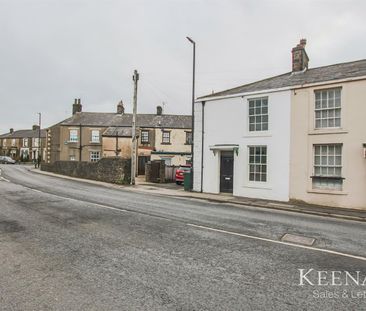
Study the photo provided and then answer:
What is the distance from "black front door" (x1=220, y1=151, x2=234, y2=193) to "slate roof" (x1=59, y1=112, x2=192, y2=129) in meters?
23.0

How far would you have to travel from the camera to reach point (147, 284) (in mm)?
4625

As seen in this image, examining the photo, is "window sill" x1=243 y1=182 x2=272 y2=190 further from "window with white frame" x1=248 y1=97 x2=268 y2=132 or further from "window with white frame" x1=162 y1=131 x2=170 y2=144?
"window with white frame" x1=162 y1=131 x2=170 y2=144

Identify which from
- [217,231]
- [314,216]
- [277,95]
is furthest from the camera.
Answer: [277,95]

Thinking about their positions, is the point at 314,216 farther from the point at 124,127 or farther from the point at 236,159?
the point at 124,127

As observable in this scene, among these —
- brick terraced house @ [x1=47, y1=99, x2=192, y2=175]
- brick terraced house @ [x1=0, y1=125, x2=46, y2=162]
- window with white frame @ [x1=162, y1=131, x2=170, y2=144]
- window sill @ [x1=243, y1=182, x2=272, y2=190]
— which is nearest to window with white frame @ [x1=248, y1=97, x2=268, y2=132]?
window sill @ [x1=243, y1=182, x2=272, y2=190]

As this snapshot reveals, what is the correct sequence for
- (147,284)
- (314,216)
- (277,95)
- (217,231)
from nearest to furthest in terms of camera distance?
1. (147,284)
2. (217,231)
3. (314,216)
4. (277,95)

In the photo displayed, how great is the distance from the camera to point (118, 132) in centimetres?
3931

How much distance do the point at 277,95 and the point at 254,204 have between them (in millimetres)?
6259

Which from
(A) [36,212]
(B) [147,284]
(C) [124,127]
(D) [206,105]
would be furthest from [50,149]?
(B) [147,284]

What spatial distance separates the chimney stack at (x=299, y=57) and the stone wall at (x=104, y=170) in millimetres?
15082

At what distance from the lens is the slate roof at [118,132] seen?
38.9 m

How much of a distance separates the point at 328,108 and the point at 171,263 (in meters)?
12.6

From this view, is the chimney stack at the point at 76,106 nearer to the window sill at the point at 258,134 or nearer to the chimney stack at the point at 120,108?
the chimney stack at the point at 120,108

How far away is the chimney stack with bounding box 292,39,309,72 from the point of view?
59.7ft
